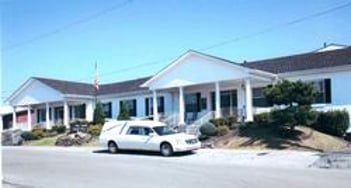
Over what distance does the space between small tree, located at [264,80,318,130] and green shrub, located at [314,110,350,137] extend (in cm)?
277

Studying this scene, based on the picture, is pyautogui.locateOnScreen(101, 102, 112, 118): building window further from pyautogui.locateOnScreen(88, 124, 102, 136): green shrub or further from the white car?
the white car

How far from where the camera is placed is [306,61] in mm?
36406

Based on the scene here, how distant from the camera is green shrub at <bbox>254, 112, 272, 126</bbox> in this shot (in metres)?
30.4

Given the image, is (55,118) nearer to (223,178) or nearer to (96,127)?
(96,127)

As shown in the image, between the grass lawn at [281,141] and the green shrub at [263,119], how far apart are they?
0.47 meters

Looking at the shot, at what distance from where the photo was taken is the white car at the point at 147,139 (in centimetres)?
2509

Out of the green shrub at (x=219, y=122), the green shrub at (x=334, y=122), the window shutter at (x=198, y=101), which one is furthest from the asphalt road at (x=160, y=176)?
the window shutter at (x=198, y=101)

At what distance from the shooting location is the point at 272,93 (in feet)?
93.7

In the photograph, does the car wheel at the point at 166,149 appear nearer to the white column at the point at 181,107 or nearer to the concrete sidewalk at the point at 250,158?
the concrete sidewalk at the point at 250,158

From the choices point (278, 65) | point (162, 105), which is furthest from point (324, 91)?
point (162, 105)

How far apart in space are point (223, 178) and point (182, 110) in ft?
77.6

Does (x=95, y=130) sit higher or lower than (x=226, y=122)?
lower

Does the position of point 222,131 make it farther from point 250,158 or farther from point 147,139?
point 250,158

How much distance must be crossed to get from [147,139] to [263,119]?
27.2 ft
